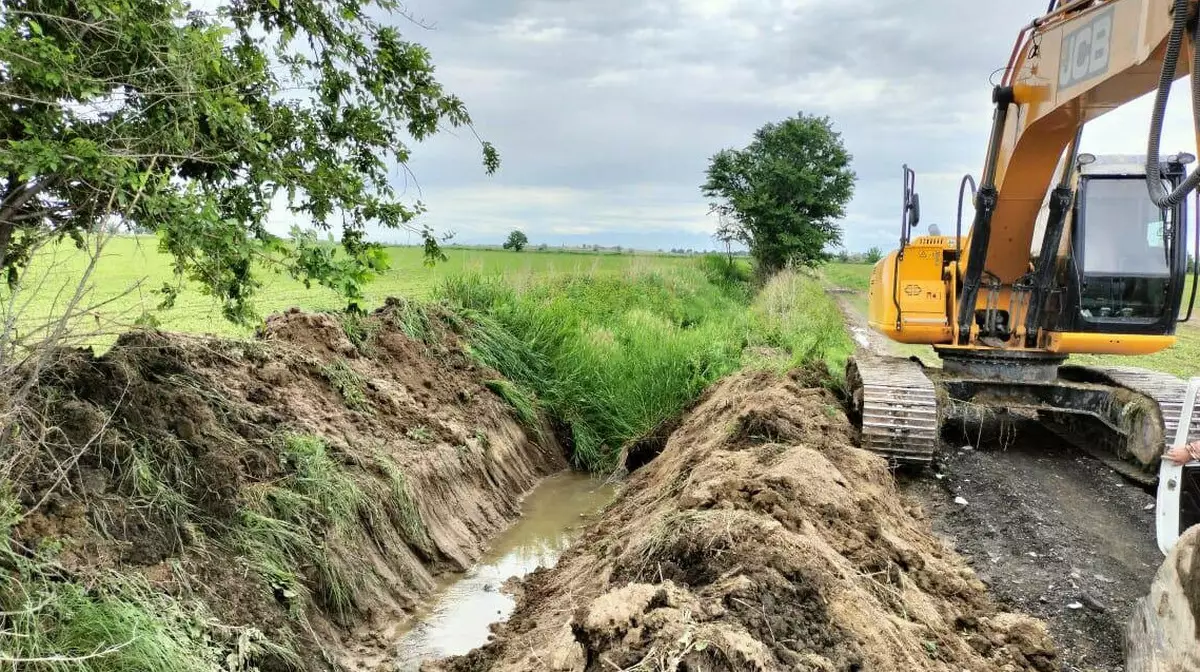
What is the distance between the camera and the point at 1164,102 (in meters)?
4.35

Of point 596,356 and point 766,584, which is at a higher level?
point 596,356

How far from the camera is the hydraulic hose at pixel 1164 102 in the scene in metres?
3.96

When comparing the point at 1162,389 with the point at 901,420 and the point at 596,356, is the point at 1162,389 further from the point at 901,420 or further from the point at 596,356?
the point at 596,356

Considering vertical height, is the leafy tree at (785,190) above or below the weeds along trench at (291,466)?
above

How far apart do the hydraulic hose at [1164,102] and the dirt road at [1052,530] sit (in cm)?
238

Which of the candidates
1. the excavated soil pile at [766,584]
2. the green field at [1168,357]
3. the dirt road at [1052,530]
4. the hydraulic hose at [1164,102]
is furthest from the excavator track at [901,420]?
the green field at [1168,357]

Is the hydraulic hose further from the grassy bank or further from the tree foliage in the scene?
the grassy bank

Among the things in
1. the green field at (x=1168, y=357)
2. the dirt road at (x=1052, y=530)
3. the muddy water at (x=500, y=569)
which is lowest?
the muddy water at (x=500, y=569)

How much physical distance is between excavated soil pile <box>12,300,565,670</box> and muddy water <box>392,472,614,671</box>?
0.19m

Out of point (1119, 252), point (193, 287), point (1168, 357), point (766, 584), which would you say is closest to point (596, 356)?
point (193, 287)

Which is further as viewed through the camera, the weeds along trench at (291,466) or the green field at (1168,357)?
the green field at (1168,357)

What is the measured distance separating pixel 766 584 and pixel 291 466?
3.35 meters

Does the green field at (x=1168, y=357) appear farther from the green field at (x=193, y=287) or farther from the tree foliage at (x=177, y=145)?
the tree foliage at (x=177, y=145)

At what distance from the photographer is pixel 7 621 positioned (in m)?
3.26
